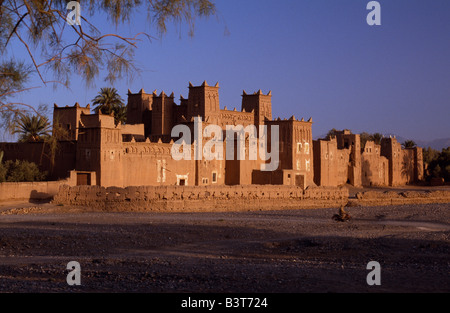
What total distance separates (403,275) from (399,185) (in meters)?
53.0

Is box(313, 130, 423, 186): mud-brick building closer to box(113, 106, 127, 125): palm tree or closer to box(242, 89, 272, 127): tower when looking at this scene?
box(242, 89, 272, 127): tower

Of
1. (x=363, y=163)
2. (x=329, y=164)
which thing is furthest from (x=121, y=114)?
(x=363, y=163)

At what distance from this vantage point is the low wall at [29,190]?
28016 millimetres

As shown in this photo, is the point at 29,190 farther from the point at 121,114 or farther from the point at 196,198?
the point at 121,114

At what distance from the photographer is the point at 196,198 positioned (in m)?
32.6

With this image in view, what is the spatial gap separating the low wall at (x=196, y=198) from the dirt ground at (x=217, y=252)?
1.29 m

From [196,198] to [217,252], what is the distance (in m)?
15.1

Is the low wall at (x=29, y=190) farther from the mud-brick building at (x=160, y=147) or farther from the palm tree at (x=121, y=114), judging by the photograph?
the palm tree at (x=121, y=114)

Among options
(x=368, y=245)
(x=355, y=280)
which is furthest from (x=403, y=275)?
(x=368, y=245)

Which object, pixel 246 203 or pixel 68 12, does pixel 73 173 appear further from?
pixel 68 12

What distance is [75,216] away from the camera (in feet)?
85.8

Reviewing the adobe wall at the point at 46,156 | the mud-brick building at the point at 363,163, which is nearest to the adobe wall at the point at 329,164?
the mud-brick building at the point at 363,163

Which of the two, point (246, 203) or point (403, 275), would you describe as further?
point (246, 203)

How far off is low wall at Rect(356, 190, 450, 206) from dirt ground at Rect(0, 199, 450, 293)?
9.66 metres
